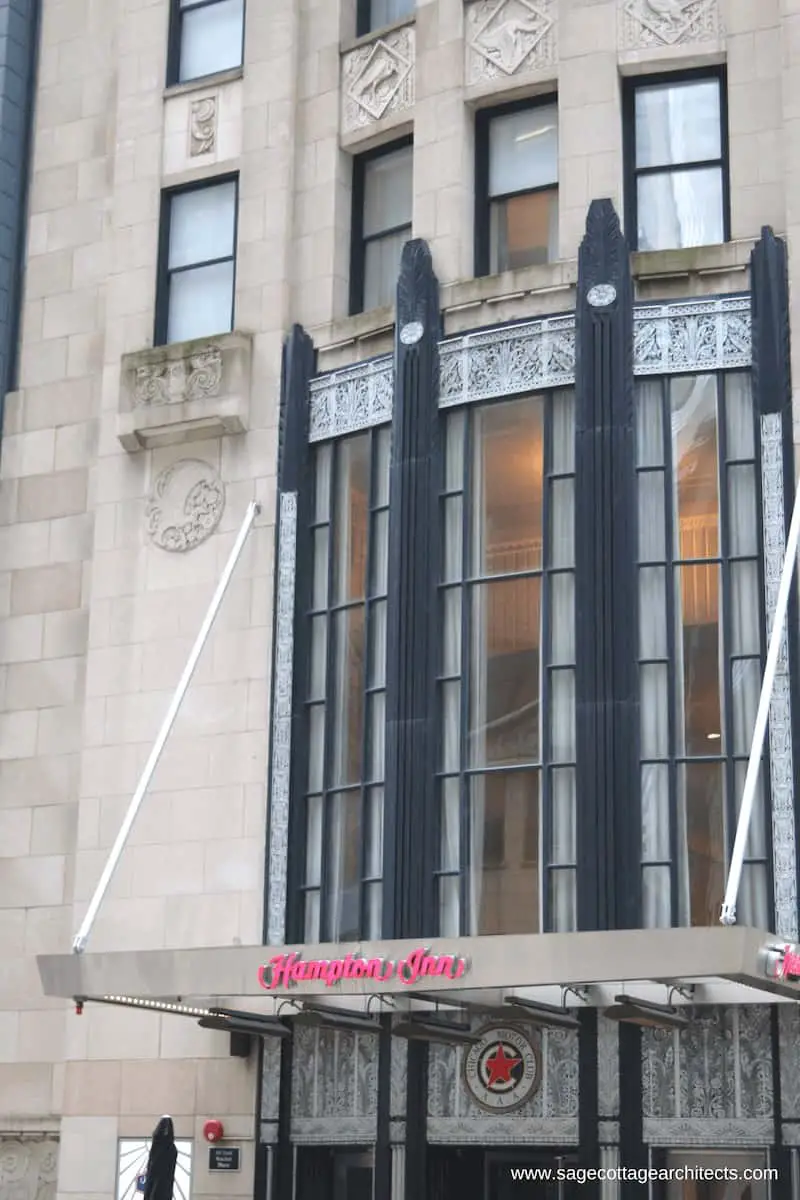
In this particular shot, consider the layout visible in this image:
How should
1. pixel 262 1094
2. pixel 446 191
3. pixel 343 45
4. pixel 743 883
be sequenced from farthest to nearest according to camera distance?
pixel 343 45 < pixel 446 191 < pixel 262 1094 < pixel 743 883

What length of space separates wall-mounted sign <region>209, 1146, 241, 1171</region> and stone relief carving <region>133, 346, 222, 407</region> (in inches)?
378

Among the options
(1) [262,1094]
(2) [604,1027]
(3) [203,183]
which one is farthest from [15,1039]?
(3) [203,183]

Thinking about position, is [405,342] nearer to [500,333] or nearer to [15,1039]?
[500,333]

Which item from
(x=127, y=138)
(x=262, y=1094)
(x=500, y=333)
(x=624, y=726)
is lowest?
(x=262, y=1094)

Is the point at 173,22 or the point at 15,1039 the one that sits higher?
the point at 173,22

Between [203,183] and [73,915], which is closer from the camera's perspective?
[73,915]

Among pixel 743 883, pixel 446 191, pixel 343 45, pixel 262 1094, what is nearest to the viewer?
pixel 743 883

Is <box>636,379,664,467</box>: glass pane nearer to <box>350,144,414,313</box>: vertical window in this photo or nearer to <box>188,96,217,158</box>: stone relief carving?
<box>350,144,414,313</box>: vertical window

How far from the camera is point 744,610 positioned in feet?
75.6

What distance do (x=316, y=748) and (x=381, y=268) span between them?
6603 millimetres

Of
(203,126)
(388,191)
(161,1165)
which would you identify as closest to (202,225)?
(203,126)

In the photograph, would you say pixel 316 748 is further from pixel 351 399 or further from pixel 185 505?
pixel 351 399

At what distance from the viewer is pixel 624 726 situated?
2241 cm

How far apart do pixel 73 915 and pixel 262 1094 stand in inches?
147
